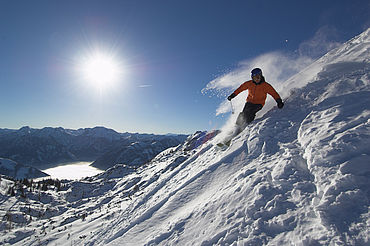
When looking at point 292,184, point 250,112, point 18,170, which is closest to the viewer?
point 292,184

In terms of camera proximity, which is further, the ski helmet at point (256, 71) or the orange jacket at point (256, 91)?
the orange jacket at point (256, 91)

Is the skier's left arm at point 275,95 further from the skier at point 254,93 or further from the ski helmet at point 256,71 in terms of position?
the ski helmet at point 256,71

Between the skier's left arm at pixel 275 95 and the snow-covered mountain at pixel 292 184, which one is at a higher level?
the skier's left arm at pixel 275 95

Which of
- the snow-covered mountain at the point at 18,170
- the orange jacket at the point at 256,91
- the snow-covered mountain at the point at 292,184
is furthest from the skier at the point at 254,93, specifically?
the snow-covered mountain at the point at 18,170

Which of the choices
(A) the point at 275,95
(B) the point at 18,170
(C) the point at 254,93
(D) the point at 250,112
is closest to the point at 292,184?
(A) the point at 275,95

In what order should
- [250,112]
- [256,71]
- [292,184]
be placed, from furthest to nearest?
1. [250,112]
2. [256,71]
3. [292,184]

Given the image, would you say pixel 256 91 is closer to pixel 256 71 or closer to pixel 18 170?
pixel 256 71

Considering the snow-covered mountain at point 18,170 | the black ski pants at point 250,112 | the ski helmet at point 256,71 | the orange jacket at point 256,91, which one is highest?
the snow-covered mountain at point 18,170

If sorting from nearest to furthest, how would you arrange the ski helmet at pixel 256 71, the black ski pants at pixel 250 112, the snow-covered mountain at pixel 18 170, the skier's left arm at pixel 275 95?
the skier's left arm at pixel 275 95, the ski helmet at pixel 256 71, the black ski pants at pixel 250 112, the snow-covered mountain at pixel 18 170

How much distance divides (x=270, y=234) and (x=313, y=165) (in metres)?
1.69

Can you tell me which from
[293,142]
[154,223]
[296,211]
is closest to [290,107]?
[293,142]

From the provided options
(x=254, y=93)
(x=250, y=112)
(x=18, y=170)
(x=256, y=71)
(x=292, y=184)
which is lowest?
(x=292, y=184)

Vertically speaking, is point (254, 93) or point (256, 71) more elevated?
point (256, 71)

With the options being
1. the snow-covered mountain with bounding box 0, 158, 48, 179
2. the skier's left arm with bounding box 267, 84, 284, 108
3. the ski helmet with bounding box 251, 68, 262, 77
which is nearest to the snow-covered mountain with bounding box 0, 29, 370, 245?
the skier's left arm with bounding box 267, 84, 284, 108
